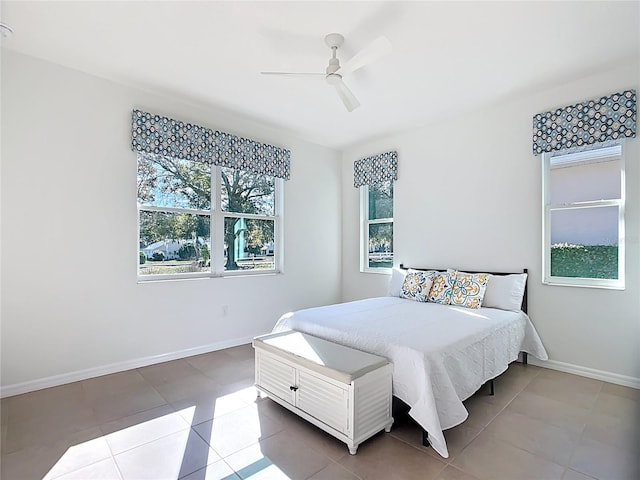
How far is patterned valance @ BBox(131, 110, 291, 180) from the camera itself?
3264mm

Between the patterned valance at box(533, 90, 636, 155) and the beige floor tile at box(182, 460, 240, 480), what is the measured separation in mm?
3629

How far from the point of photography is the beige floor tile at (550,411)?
7.49 ft

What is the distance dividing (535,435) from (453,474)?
75cm

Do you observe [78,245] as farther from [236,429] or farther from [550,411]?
[550,411]

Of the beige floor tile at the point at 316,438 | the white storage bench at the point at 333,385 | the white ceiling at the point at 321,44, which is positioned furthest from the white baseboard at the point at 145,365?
the white ceiling at the point at 321,44

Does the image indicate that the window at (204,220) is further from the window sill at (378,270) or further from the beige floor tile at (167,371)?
the window sill at (378,270)

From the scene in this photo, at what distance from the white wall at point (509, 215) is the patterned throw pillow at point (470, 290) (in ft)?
1.21

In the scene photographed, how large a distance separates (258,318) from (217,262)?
0.89 metres

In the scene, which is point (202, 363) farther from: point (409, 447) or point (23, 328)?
point (409, 447)

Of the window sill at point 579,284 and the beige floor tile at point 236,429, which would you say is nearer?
the beige floor tile at point 236,429

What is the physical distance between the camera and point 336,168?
5.26 meters

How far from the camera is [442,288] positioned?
3561mm

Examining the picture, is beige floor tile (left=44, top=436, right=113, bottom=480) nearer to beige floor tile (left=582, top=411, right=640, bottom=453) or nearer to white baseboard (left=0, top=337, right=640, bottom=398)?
white baseboard (left=0, top=337, right=640, bottom=398)

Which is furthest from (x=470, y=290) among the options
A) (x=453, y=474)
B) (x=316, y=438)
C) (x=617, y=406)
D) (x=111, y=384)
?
(x=111, y=384)
